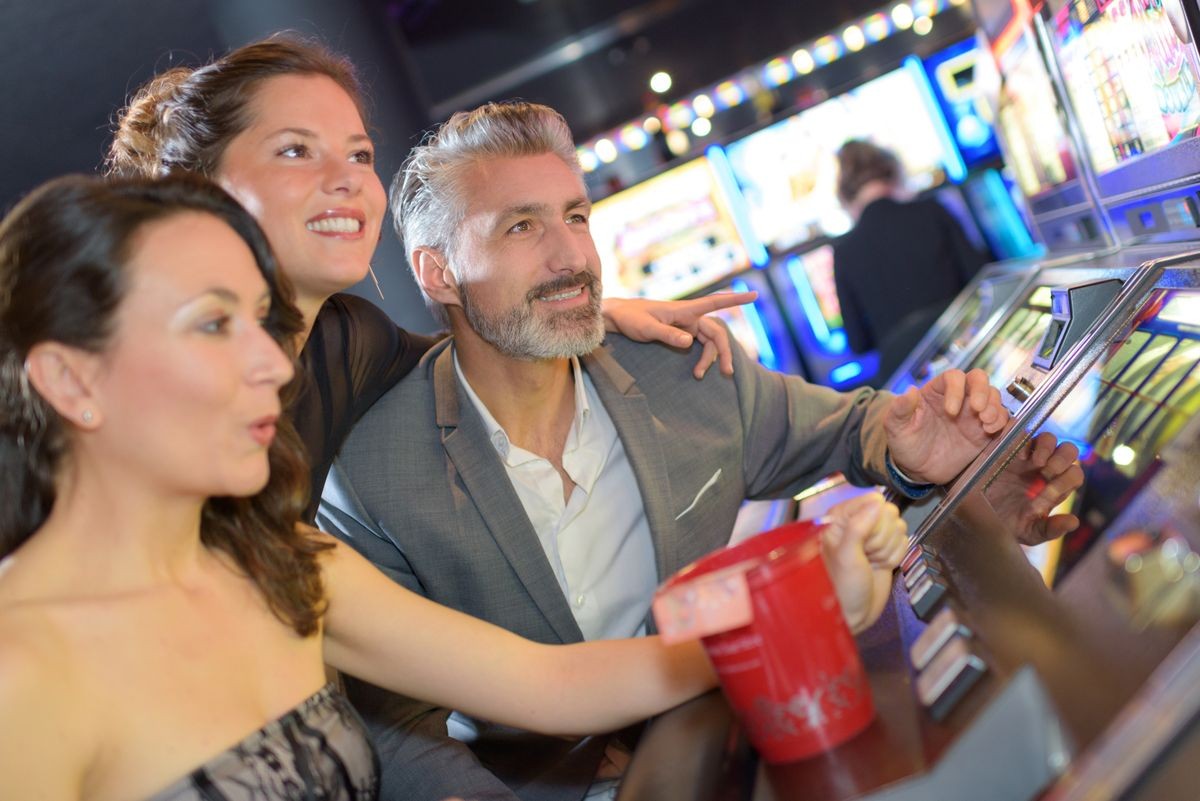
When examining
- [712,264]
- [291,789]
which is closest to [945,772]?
[291,789]

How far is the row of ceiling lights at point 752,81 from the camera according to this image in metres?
6.37

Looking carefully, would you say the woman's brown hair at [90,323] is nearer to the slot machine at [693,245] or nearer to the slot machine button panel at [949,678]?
the slot machine button panel at [949,678]

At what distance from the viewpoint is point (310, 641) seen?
1.30 meters

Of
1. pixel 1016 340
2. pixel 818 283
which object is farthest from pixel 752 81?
pixel 1016 340

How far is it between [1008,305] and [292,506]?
1626mm

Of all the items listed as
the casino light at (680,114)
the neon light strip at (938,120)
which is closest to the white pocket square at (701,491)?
the neon light strip at (938,120)

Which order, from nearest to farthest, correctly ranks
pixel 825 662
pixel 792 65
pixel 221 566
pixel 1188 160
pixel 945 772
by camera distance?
pixel 945 772
pixel 825 662
pixel 221 566
pixel 1188 160
pixel 792 65

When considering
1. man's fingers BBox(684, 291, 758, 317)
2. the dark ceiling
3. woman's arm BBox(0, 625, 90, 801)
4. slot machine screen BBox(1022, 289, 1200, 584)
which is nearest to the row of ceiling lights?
the dark ceiling

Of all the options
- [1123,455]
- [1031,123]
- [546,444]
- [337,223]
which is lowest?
[1123,455]

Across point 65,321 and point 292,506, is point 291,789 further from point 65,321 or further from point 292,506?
point 65,321

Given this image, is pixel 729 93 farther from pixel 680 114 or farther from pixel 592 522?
pixel 592 522

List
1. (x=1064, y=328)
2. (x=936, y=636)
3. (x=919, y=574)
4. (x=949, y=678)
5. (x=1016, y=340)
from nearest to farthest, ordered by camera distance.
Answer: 1. (x=949, y=678)
2. (x=936, y=636)
3. (x=919, y=574)
4. (x=1064, y=328)
5. (x=1016, y=340)

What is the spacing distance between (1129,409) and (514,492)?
3.03ft

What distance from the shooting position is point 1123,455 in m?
1.10
